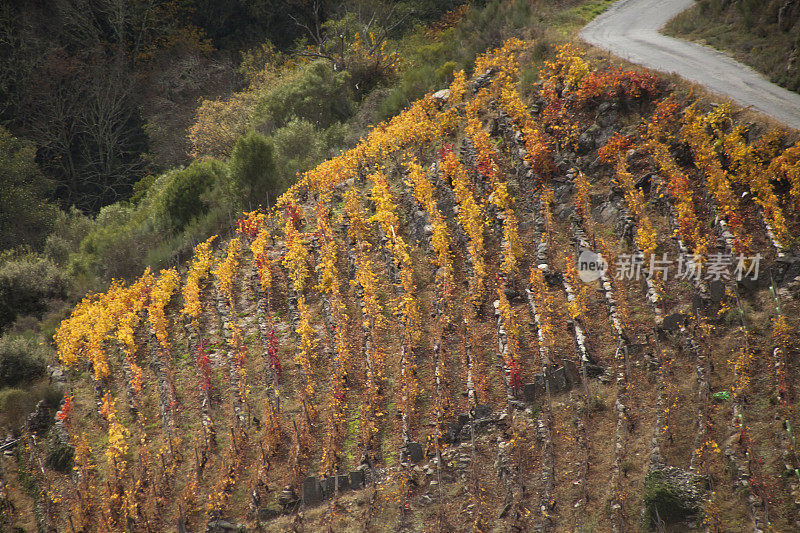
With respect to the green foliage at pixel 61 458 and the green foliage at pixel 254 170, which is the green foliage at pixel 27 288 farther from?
the green foliage at pixel 61 458

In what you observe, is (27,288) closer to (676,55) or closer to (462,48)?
(462,48)

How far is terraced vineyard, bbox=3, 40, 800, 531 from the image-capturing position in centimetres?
905

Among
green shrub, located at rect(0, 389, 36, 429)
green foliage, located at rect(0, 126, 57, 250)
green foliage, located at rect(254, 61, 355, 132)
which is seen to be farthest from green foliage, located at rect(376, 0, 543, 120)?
green foliage, located at rect(0, 126, 57, 250)

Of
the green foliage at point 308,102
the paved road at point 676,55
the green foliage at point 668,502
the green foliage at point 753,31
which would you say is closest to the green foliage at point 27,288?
the green foliage at point 308,102

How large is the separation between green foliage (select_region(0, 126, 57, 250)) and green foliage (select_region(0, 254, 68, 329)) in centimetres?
791

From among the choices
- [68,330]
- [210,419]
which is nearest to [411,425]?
[210,419]

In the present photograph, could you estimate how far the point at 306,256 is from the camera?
54.1 ft

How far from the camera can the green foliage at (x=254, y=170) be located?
22047mm

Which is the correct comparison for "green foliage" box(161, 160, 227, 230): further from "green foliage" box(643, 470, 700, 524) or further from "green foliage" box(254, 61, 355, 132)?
"green foliage" box(643, 470, 700, 524)

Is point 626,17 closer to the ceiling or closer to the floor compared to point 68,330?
closer to the ceiling

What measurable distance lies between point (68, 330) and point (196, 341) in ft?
15.9

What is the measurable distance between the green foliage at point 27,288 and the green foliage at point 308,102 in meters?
11.2

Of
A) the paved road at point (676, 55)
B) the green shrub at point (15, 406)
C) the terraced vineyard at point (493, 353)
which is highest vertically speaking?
the paved road at point (676, 55)

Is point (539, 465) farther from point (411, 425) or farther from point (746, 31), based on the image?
point (746, 31)
